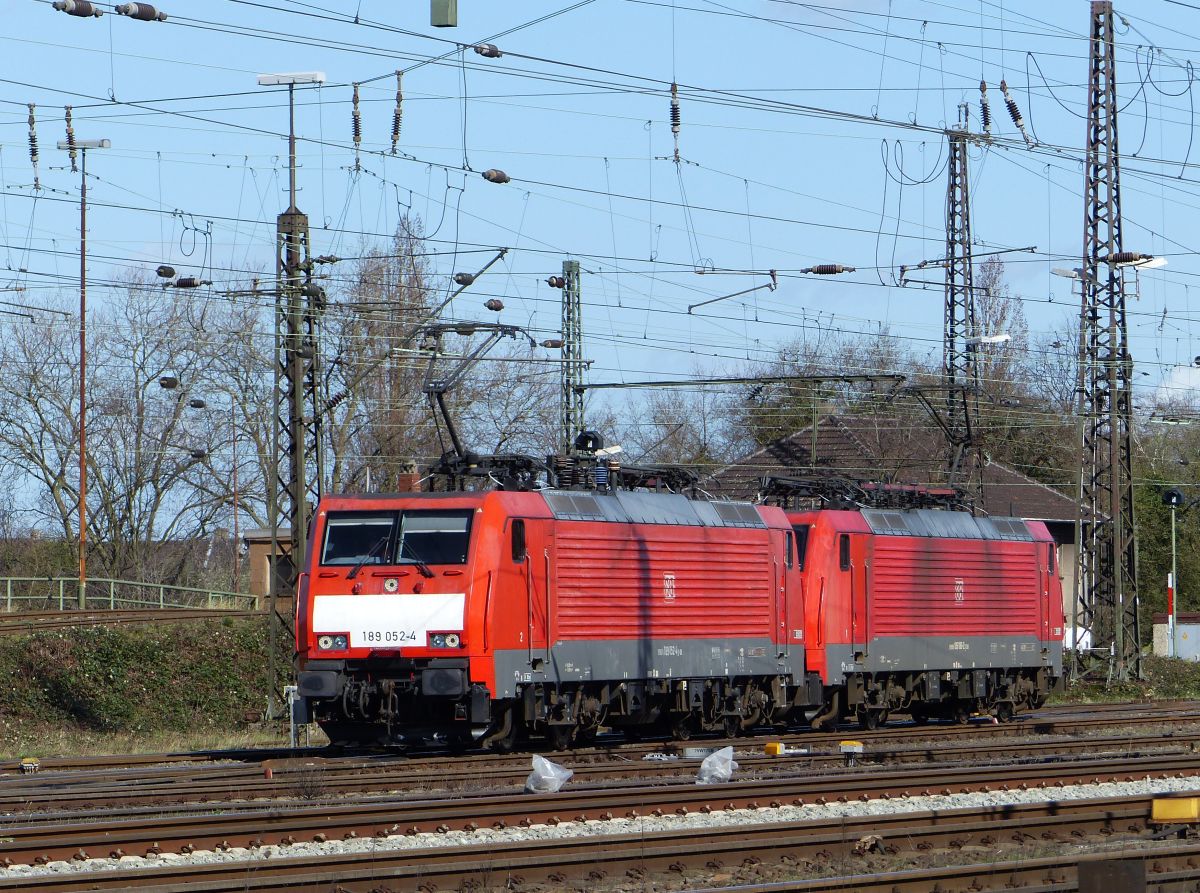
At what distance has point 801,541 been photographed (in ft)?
90.6

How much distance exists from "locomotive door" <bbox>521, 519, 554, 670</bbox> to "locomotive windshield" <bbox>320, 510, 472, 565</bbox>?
0.95 metres

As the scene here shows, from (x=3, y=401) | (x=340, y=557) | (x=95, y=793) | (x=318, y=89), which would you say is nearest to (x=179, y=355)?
(x=3, y=401)

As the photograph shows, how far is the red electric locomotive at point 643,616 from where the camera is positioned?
2069 centimetres

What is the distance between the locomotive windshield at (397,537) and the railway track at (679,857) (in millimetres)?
7670

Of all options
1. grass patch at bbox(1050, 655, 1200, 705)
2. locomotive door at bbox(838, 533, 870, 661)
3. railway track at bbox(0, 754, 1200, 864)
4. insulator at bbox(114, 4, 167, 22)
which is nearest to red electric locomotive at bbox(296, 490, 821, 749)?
locomotive door at bbox(838, 533, 870, 661)

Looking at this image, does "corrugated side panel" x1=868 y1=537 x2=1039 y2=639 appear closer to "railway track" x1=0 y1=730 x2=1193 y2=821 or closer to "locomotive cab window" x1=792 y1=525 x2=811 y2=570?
"locomotive cab window" x1=792 y1=525 x2=811 y2=570

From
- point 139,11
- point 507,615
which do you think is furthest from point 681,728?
point 139,11

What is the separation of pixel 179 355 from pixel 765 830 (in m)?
46.4

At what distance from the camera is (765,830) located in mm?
13711

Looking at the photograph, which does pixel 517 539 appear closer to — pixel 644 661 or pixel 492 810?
pixel 644 661

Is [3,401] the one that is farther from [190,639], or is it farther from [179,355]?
[190,639]

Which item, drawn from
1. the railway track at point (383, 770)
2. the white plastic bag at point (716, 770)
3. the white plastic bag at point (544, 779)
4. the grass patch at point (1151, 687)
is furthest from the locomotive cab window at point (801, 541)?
the grass patch at point (1151, 687)

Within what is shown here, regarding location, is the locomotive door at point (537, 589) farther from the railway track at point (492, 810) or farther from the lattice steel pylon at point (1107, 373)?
the lattice steel pylon at point (1107, 373)

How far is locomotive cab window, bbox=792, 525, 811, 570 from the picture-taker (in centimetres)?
2744
